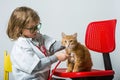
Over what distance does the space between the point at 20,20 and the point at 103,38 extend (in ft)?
1.52

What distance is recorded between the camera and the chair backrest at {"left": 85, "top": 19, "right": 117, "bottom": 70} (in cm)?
135

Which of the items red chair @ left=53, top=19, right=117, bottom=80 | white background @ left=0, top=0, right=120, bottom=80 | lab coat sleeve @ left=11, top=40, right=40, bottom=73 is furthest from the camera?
white background @ left=0, top=0, right=120, bottom=80

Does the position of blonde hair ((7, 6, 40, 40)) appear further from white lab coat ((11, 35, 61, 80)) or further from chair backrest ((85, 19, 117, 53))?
chair backrest ((85, 19, 117, 53))

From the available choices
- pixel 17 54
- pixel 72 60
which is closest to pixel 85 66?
pixel 72 60

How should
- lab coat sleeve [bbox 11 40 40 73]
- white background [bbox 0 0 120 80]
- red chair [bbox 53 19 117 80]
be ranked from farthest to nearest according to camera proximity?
white background [bbox 0 0 120 80]
red chair [bbox 53 19 117 80]
lab coat sleeve [bbox 11 40 40 73]

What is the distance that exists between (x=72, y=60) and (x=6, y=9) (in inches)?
28.3

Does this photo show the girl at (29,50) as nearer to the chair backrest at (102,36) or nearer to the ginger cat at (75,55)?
the ginger cat at (75,55)

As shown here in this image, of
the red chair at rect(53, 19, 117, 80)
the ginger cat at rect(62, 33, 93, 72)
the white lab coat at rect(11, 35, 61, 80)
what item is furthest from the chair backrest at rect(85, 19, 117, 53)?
the white lab coat at rect(11, 35, 61, 80)

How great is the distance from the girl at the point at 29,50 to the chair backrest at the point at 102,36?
10.6 inches

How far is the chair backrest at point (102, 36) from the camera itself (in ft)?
4.44

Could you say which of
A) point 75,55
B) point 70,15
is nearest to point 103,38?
point 75,55

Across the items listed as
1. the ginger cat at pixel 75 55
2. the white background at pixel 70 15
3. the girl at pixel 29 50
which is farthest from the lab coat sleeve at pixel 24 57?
the white background at pixel 70 15

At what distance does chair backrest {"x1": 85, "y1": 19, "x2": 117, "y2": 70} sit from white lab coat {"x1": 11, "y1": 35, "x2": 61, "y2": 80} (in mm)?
328

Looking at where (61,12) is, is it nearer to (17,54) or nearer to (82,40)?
(82,40)
